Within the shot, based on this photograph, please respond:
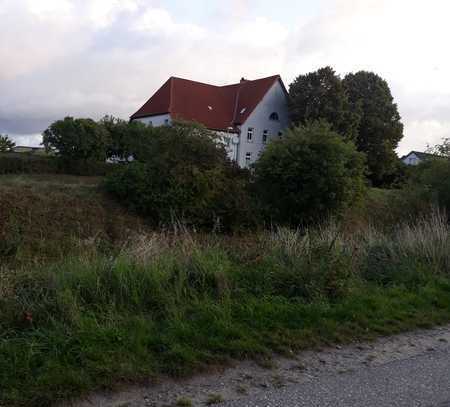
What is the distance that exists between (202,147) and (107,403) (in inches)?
640

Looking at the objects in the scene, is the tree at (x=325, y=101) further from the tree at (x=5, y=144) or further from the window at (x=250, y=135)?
the tree at (x=5, y=144)

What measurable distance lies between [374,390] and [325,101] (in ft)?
136

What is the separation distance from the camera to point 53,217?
17.4m

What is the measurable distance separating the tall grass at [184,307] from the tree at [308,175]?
11.3m

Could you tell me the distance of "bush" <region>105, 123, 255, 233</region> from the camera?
19.2 metres

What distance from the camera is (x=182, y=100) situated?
48.0m

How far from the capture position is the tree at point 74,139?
24.8 m

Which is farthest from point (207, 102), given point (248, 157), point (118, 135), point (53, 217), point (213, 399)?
point (213, 399)

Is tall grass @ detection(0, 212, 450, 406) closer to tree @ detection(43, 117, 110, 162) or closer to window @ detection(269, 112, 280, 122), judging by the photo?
tree @ detection(43, 117, 110, 162)

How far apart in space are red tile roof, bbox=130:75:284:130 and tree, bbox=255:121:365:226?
1012 inches

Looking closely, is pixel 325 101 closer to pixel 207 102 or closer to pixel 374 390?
pixel 207 102

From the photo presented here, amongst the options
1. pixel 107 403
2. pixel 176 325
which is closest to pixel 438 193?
pixel 176 325

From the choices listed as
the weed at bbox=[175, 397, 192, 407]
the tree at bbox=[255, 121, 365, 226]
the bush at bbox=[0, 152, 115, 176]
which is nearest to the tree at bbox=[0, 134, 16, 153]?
the bush at bbox=[0, 152, 115, 176]

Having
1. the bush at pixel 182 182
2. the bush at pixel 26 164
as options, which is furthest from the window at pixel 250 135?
the bush at pixel 182 182
